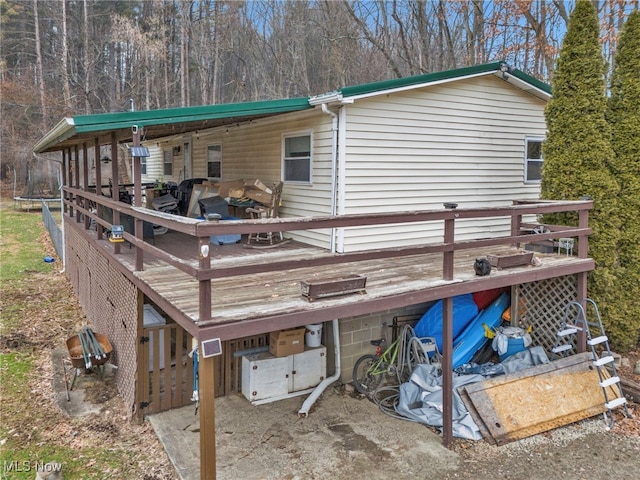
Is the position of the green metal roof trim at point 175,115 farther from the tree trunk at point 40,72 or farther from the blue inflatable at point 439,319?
the tree trunk at point 40,72

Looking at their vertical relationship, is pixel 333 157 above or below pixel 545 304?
above

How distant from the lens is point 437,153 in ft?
25.6

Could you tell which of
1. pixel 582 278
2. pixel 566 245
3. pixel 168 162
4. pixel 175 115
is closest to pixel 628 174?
pixel 566 245

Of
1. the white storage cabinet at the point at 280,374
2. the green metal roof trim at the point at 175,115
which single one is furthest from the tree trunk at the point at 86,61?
the white storage cabinet at the point at 280,374

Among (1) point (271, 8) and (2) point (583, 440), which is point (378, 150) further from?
(1) point (271, 8)

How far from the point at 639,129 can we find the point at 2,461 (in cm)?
843

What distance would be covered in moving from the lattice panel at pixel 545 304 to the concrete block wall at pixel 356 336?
1.91m

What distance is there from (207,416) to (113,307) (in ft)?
11.2

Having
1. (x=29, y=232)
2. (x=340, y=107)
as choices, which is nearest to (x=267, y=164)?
(x=340, y=107)

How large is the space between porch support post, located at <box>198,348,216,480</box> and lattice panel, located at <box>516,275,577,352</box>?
483 cm

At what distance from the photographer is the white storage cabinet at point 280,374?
6094 millimetres

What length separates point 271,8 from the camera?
2389 centimetres

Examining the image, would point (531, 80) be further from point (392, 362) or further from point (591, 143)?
point (392, 362)

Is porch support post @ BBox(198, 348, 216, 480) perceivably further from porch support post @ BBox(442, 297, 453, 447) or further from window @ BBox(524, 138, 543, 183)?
window @ BBox(524, 138, 543, 183)
